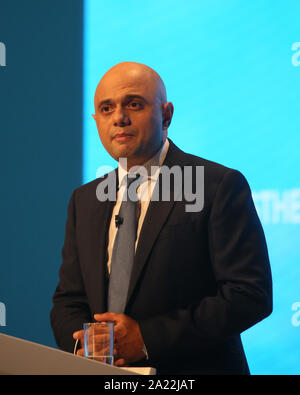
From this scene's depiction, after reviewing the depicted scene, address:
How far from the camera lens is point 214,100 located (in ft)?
10.0

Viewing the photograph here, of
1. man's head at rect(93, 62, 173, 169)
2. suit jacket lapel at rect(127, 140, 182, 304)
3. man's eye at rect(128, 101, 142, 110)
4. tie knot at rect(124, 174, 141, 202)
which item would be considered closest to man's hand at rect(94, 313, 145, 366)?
suit jacket lapel at rect(127, 140, 182, 304)

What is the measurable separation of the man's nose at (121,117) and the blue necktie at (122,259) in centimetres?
27

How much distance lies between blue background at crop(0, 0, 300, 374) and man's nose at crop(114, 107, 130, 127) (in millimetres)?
1016

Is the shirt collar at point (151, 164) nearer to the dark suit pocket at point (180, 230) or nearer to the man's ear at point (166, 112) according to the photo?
the man's ear at point (166, 112)

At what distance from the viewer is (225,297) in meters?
1.81

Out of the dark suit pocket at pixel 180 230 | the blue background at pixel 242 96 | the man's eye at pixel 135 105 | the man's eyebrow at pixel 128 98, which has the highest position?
the blue background at pixel 242 96

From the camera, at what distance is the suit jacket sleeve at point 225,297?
1788 millimetres

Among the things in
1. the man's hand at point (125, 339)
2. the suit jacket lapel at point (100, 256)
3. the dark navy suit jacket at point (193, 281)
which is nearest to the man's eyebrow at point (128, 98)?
the dark navy suit jacket at point (193, 281)

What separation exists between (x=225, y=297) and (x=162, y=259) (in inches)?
8.9

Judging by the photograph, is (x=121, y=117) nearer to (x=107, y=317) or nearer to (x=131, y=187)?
(x=131, y=187)

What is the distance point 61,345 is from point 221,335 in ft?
1.72

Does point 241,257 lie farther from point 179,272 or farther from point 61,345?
point 61,345

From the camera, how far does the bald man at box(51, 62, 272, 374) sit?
180cm
